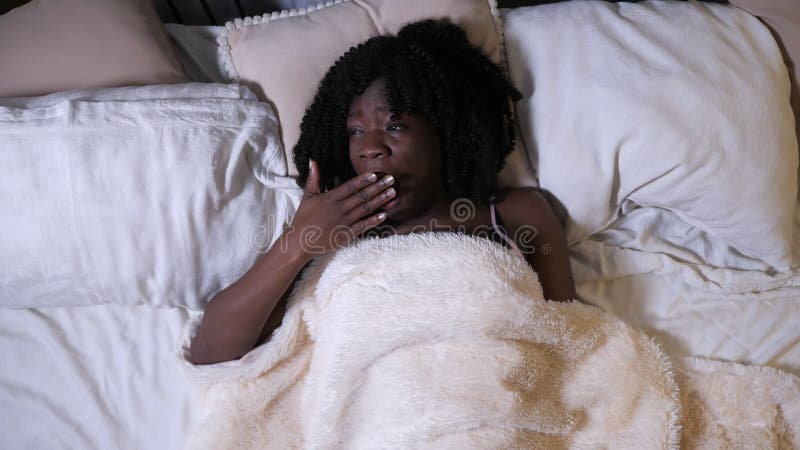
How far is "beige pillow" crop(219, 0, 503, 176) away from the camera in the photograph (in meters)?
1.19

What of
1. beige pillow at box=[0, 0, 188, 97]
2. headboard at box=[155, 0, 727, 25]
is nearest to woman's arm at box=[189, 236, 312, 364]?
beige pillow at box=[0, 0, 188, 97]

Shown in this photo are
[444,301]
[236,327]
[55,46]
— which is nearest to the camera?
[444,301]

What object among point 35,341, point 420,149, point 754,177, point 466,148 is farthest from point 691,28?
point 35,341

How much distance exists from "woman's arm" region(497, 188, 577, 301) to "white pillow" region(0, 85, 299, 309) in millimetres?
505

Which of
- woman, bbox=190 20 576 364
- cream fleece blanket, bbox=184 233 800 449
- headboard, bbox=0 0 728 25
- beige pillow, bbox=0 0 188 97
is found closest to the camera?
cream fleece blanket, bbox=184 233 800 449

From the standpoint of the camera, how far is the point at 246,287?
3.40 ft

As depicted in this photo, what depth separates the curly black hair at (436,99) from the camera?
3.45ft

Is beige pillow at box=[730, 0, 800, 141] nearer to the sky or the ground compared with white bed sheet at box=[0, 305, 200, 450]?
nearer to the sky

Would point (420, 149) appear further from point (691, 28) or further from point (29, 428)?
point (29, 428)

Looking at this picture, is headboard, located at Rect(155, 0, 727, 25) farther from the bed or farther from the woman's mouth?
the woman's mouth

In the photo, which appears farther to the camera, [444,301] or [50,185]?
[50,185]

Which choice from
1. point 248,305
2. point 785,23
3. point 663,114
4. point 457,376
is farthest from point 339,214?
point 785,23

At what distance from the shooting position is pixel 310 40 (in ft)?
3.91

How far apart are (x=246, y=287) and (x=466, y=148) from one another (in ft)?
1.74
